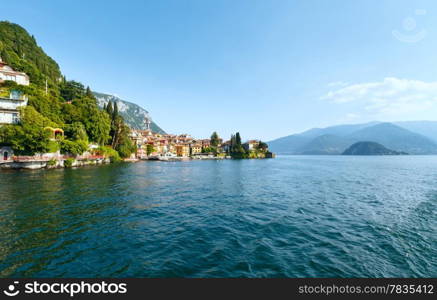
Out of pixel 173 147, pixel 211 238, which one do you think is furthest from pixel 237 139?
pixel 211 238

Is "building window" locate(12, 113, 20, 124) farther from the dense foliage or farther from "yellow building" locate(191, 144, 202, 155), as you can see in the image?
"yellow building" locate(191, 144, 202, 155)

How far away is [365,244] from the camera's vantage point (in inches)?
367

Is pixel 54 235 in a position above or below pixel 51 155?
below

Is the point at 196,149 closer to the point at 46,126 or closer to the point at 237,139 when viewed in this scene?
the point at 237,139

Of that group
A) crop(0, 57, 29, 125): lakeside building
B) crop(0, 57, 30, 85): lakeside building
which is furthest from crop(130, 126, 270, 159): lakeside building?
crop(0, 57, 29, 125): lakeside building

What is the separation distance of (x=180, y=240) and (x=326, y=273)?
22.8ft

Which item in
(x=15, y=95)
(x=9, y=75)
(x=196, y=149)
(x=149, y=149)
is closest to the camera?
(x=15, y=95)

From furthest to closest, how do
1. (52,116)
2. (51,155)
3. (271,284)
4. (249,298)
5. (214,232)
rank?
(52,116) → (51,155) → (214,232) → (271,284) → (249,298)

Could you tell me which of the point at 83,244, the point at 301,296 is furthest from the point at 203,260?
the point at 83,244

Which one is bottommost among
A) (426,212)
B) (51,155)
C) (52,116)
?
(426,212)

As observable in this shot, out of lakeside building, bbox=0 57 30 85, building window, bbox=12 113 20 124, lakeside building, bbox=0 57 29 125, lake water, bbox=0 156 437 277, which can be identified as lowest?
lake water, bbox=0 156 437 277

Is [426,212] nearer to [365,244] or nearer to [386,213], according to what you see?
[386,213]

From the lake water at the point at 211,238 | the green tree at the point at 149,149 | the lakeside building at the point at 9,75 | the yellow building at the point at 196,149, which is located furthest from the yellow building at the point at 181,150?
the lake water at the point at 211,238

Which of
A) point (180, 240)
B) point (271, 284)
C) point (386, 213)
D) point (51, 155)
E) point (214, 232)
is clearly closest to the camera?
point (271, 284)
